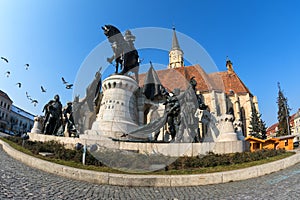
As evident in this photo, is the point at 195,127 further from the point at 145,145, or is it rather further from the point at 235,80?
the point at 235,80

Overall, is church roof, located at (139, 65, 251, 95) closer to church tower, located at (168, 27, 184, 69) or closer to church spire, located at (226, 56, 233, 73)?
church spire, located at (226, 56, 233, 73)

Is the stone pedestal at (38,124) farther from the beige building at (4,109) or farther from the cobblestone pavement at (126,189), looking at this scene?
the beige building at (4,109)

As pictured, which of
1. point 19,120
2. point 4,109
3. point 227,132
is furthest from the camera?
point 19,120

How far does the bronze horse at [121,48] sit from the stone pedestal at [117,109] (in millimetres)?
1351

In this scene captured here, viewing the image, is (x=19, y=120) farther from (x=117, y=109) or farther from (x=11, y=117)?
(x=117, y=109)

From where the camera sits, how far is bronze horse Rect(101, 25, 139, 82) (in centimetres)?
1573

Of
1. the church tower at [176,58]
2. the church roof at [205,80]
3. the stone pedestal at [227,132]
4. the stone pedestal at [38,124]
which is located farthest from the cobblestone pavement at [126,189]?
the church tower at [176,58]

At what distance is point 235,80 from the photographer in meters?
38.0

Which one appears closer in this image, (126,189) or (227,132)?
(126,189)

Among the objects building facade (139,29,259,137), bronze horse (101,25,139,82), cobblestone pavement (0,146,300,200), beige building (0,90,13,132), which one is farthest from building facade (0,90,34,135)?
cobblestone pavement (0,146,300,200)

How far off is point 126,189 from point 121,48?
39.9 ft

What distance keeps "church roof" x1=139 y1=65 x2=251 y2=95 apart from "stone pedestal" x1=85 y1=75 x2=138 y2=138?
19.1 metres

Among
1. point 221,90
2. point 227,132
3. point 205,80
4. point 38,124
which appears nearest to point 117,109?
point 38,124

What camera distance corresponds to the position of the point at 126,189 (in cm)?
546
